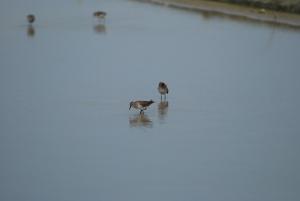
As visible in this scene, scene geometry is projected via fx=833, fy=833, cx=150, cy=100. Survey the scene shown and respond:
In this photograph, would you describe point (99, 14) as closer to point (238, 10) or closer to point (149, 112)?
point (238, 10)

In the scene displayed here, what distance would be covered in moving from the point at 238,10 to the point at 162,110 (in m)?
10.4

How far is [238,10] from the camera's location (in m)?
23.8

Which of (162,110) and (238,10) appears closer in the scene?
(162,110)

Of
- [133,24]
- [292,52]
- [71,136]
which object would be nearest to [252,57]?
[292,52]

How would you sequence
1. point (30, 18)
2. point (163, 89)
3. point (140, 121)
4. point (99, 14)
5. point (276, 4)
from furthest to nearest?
point (276, 4) → point (99, 14) → point (30, 18) → point (163, 89) → point (140, 121)

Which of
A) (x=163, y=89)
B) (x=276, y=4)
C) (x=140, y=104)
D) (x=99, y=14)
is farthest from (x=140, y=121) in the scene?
(x=276, y=4)

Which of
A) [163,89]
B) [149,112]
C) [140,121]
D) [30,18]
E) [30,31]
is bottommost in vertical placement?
[140,121]

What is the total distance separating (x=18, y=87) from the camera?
15.1m

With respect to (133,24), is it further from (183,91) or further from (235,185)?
(235,185)

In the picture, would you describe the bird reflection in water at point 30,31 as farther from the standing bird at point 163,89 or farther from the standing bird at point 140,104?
the standing bird at point 140,104

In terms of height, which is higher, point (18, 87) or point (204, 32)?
point (204, 32)

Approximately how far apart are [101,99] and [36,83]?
66.0 inches

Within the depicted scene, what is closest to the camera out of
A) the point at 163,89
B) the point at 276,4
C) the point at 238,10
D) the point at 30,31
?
the point at 163,89

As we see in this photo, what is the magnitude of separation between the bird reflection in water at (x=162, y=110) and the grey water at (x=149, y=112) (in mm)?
17
